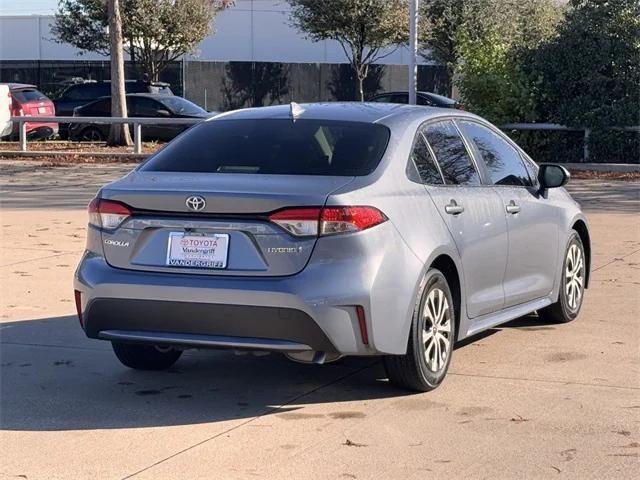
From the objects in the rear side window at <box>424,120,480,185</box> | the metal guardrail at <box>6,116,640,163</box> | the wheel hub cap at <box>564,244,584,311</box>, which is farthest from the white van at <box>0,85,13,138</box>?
the rear side window at <box>424,120,480,185</box>

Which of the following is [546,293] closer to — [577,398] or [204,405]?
[577,398]

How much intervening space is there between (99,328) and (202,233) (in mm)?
834

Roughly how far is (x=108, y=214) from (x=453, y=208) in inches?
79.0

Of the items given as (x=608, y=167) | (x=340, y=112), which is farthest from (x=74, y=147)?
(x=340, y=112)

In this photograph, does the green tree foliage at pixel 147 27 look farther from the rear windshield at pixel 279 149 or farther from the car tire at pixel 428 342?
the car tire at pixel 428 342

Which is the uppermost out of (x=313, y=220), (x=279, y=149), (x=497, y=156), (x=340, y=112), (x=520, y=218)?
(x=340, y=112)

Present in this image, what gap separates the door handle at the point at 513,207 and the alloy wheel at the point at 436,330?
1.17 m

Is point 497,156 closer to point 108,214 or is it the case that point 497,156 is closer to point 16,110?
point 108,214

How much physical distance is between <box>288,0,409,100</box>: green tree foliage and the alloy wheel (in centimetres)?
3038

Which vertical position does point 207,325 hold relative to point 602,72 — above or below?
below

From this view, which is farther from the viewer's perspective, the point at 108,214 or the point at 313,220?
the point at 108,214

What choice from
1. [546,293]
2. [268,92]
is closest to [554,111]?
[546,293]

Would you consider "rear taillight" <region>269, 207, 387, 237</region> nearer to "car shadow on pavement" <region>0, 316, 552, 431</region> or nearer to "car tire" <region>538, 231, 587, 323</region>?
"car shadow on pavement" <region>0, 316, 552, 431</region>

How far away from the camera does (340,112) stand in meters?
7.25
